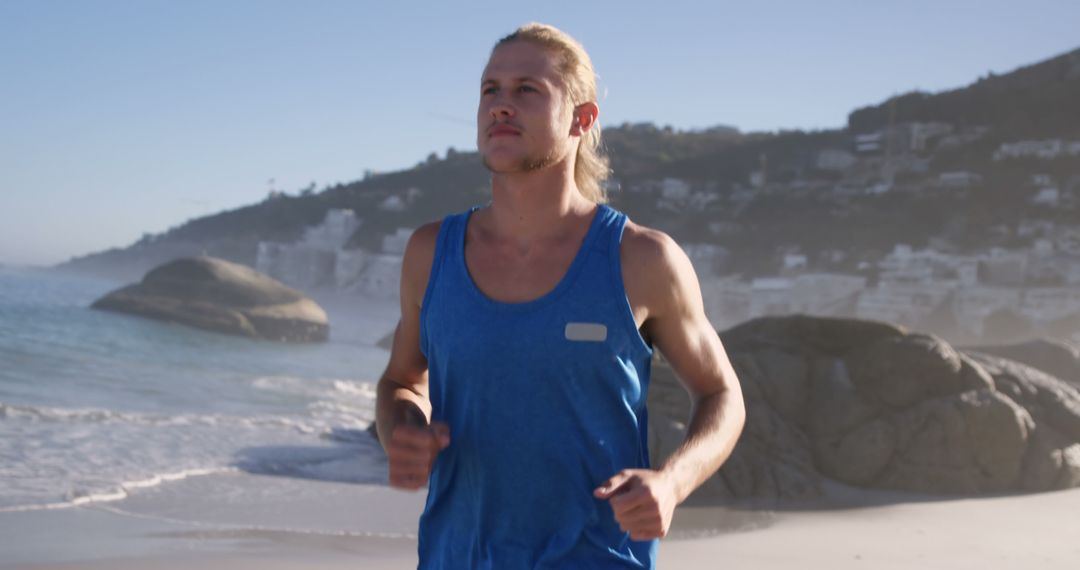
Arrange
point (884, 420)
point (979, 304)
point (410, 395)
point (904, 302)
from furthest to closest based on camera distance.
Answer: point (904, 302) → point (979, 304) → point (884, 420) → point (410, 395)

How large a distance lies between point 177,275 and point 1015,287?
30.8 m

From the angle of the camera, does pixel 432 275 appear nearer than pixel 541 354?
No

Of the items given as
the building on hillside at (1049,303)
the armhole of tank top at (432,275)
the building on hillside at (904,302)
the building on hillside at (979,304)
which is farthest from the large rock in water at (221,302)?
the armhole of tank top at (432,275)

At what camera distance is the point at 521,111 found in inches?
81.4

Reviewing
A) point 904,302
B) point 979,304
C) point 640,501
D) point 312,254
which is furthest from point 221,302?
point 312,254

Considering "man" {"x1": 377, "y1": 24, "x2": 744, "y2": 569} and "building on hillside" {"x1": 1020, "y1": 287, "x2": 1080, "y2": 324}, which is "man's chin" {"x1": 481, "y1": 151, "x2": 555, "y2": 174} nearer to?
"man" {"x1": 377, "y1": 24, "x2": 744, "y2": 569}

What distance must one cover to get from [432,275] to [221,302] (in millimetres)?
38646

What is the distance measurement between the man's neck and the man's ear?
0.10 m

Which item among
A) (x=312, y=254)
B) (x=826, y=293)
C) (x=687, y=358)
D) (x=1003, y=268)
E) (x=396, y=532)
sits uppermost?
(x=687, y=358)

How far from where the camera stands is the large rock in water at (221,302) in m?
37.9

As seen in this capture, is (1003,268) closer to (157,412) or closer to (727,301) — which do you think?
(727,301)

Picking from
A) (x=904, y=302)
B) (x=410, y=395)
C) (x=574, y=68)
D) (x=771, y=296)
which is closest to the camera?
(x=574, y=68)

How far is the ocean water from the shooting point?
8.92 metres

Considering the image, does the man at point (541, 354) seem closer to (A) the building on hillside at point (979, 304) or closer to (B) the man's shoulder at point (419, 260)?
(B) the man's shoulder at point (419, 260)
